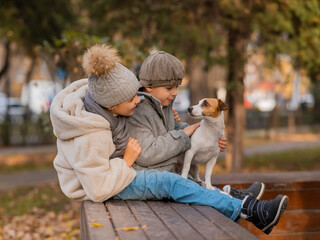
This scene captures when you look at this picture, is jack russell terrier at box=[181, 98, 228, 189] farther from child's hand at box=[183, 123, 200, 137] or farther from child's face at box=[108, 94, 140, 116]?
child's face at box=[108, 94, 140, 116]

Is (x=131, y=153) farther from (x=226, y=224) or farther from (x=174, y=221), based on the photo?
(x=226, y=224)

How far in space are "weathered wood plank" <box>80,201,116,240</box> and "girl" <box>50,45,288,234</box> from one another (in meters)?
0.09

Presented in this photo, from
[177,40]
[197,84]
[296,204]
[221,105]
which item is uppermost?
[177,40]

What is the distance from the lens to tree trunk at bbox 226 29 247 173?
31.9 feet

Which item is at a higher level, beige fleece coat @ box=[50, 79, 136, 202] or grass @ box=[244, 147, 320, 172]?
beige fleece coat @ box=[50, 79, 136, 202]

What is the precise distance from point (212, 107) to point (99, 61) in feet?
3.07

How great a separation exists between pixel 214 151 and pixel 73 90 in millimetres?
1230

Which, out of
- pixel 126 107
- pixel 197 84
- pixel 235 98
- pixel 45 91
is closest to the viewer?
pixel 126 107

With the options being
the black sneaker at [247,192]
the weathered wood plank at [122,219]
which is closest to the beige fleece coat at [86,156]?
the weathered wood plank at [122,219]

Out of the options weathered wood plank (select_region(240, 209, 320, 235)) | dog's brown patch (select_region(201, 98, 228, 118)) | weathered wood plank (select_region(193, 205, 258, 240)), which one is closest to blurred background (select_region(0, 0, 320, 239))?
weathered wood plank (select_region(240, 209, 320, 235))

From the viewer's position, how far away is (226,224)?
9.60ft

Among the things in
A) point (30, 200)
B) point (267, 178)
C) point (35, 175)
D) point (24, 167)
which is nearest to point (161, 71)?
point (267, 178)

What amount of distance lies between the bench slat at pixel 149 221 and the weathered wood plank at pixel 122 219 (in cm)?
4

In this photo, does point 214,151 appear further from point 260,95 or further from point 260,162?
point 260,95
